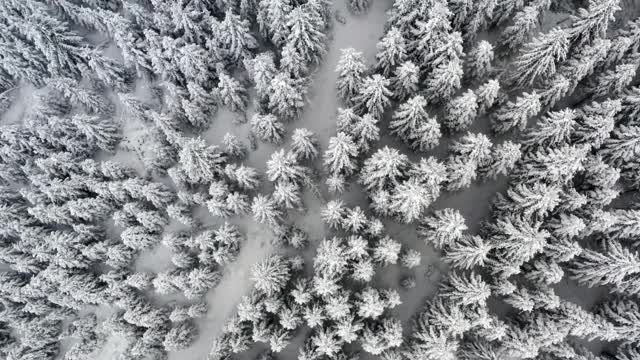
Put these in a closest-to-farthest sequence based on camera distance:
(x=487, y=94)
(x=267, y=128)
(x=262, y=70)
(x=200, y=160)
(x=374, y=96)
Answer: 1. (x=487, y=94)
2. (x=374, y=96)
3. (x=200, y=160)
4. (x=262, y=70)
5. (x=267, y=128)

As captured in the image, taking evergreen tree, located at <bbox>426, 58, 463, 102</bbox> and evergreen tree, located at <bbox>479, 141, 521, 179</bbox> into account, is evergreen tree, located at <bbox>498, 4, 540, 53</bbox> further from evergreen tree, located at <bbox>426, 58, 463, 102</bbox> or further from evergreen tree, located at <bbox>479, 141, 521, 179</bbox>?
evergreen tree, located at <bbox>479, 141, 521, 179</bbox>

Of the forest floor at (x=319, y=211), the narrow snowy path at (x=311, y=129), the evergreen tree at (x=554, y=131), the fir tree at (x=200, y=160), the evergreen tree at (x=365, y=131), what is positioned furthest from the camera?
the narrow snowy path at (x=311, y=129)

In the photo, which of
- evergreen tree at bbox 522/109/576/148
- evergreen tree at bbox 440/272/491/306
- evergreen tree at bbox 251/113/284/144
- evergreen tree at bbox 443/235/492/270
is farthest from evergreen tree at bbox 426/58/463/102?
evergreen tree at bbox 440/272/491/306

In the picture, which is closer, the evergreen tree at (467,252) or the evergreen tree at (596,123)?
the evergreen tree at (467,252)

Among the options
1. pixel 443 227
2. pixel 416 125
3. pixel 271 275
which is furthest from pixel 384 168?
pixel 271 275

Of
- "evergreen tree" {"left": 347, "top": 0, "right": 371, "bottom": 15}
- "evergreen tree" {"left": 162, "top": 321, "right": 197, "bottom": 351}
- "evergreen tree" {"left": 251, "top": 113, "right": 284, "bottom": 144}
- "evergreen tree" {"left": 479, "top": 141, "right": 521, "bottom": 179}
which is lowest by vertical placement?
"evergreen tree" {"left": 162, "top": 321, "right": 197, "bottom": 351}

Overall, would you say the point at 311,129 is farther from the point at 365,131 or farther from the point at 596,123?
the point at 596,123

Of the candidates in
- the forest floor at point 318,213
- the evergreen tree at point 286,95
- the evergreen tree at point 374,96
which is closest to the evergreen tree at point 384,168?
the evergreen tree at point 374,96

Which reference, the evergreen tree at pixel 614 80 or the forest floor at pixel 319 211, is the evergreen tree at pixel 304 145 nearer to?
the forest floor at pixel 319 211

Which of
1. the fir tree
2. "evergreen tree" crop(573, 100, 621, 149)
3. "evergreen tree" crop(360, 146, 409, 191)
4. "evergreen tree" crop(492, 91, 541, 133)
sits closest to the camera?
"evergreen tree" crop(573, 100, 621, 149)
